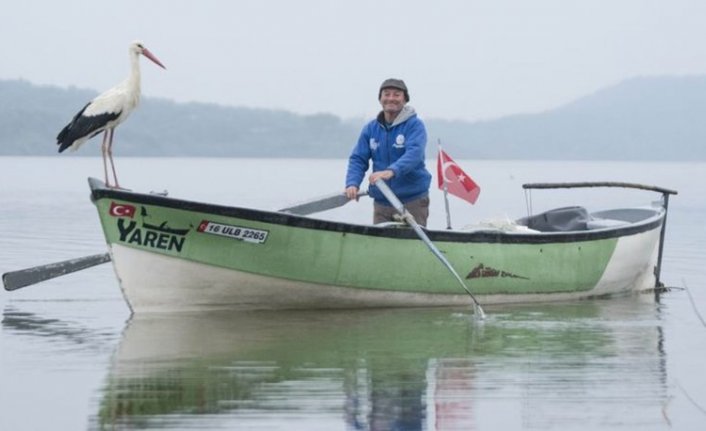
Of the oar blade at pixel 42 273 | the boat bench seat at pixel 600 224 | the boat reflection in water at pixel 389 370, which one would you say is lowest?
the boat reflection in water at pixel 389 370

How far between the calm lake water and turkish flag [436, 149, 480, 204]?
4.87 feet

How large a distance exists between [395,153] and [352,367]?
3703 millimetres

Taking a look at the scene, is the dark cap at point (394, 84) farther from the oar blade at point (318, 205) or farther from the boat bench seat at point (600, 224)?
the boat bench seat at point (600, 224)

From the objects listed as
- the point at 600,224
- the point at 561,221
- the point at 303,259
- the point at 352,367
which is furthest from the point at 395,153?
the point at 352,367

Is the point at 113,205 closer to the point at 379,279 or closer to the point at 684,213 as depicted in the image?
the point at 379,279

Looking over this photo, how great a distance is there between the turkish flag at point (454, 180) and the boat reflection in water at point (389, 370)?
170 centimetres

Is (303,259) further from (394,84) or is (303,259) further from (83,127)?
(83,127)

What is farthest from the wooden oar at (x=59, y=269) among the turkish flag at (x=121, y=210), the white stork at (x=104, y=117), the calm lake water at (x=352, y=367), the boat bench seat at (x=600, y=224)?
the boat bench seat at (x=600, y=224)

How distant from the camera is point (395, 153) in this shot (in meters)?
13.8

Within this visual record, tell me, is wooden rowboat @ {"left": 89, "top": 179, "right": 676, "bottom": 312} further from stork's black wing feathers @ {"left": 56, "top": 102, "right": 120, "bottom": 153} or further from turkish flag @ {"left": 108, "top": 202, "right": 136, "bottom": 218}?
stork's black wing feathers @ {"left": 56, "top": 102, "right": 120, "bottom": 153}

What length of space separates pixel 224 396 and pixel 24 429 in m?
1.34

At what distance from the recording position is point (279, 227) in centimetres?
1279

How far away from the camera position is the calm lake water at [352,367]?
335 inches

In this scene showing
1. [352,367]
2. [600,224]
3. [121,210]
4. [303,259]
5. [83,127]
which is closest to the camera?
[352,367]
